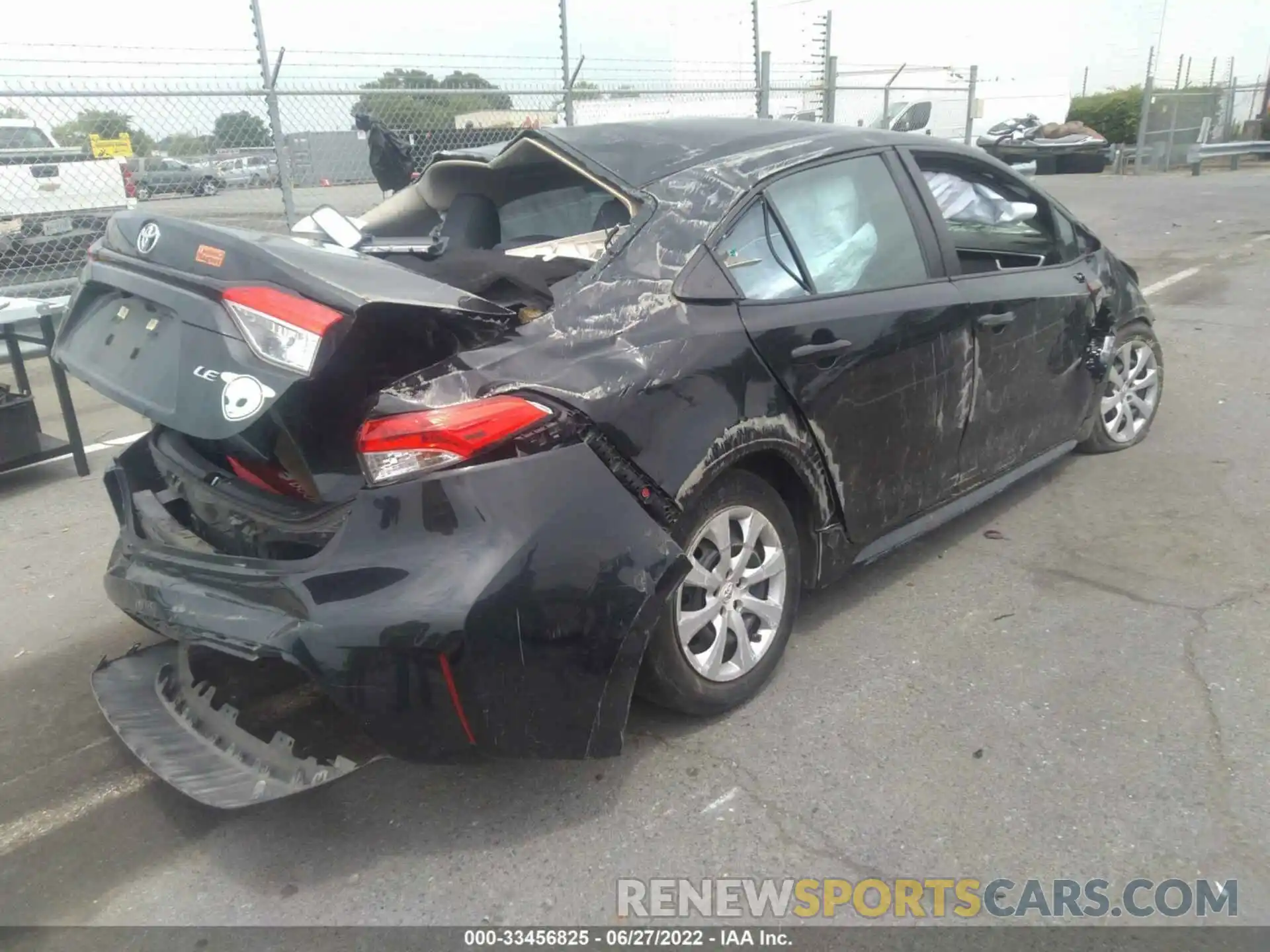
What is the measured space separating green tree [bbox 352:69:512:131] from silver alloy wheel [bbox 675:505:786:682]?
6.57 meters

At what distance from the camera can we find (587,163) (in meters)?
3.26

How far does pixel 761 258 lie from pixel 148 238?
177 cm

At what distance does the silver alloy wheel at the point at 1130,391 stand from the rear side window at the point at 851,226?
6.42ft

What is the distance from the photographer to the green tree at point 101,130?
7750 millimetres

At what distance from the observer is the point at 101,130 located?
7961 mm

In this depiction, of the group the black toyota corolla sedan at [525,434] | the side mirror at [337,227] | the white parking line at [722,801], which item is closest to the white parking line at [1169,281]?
the black toyota corolla sedan at [525,434]

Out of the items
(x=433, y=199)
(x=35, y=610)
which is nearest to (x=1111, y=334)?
(x=433, y=199)

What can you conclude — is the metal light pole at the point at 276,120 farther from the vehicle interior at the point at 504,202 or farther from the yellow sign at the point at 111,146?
the vehicle interior at the point at 504,202

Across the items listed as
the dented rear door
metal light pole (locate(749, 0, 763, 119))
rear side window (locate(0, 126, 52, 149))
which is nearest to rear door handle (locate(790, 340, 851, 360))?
the dented rear door

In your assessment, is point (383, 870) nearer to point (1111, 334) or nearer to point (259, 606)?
point (259, 606)

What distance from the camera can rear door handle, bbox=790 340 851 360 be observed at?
10.0 ft

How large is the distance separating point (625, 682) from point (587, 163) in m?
1.68

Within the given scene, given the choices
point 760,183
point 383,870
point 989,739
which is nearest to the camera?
point 383,870

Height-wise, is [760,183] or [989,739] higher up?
[760,183]
